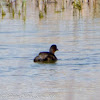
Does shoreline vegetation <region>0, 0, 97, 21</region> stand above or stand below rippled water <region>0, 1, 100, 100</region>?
above

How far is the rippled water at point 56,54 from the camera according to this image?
358 inches

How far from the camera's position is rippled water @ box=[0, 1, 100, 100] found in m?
9.10

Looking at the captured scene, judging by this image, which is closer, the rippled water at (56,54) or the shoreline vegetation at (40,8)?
the rippled water at (56,54)

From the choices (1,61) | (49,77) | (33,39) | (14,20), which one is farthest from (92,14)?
(49,77)

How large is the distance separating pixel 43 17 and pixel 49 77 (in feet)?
35.7

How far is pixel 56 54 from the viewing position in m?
13.8

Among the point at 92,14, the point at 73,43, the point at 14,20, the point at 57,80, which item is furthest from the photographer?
the point at 92,14

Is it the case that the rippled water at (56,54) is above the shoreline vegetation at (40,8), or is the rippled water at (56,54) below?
below

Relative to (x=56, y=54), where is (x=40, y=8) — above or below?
above

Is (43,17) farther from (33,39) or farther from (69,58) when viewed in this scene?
(69,58)

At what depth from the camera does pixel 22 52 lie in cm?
1355

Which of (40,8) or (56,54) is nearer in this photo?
(56,54)

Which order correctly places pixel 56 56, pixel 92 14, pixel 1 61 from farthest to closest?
pixel 92 14 → pixel 56 56 → pixel 1 61

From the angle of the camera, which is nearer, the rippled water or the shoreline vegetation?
the rippled water
